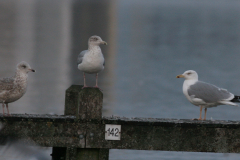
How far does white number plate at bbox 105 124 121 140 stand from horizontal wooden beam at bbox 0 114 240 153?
0.04 meters

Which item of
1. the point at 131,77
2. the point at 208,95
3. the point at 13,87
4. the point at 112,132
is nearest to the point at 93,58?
the point at 13,87

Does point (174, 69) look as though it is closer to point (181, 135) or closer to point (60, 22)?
point (181, 135)

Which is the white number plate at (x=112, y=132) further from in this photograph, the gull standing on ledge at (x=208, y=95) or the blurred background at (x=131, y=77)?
the gull standing on ledge at (x=208, y=95)

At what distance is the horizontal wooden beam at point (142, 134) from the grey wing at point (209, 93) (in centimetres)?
128

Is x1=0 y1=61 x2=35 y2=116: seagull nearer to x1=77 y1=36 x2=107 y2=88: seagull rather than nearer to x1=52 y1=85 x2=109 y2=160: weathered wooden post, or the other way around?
x1=77 y1=36 x2=107 y2=88: seagull

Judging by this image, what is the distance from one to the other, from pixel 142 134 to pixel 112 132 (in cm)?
41

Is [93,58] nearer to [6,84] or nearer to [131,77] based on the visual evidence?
[6,84]

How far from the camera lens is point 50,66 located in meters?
38.7

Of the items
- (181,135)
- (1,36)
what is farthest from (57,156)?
(1,36)

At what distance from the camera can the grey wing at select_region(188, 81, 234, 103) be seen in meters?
8.83

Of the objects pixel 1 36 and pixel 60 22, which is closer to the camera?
pixel 1 36

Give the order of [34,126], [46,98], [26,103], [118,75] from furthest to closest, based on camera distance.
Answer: [118,75] → [46,98] → [26,103] → [34,126]

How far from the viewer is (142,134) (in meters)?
7.54

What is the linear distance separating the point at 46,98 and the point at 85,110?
1783 centimetres
